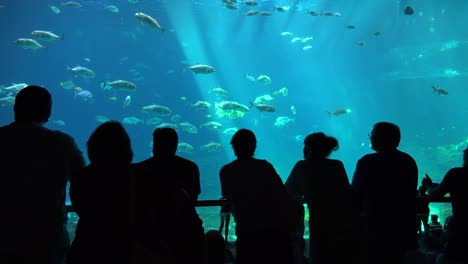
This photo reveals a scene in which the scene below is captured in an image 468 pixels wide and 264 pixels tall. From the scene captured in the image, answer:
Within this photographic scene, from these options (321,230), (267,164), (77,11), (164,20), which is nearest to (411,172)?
(321,230)

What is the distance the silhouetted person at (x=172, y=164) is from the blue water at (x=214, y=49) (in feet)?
72.4

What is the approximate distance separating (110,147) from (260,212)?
1225mm

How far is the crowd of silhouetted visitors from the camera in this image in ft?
6.52

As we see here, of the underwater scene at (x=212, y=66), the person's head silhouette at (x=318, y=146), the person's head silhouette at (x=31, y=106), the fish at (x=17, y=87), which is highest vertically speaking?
the underwater scene at (x=212, y=66)

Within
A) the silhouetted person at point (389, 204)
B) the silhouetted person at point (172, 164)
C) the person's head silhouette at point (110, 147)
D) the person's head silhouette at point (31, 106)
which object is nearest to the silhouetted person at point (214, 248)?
the silhouetted person at point (172, 164)

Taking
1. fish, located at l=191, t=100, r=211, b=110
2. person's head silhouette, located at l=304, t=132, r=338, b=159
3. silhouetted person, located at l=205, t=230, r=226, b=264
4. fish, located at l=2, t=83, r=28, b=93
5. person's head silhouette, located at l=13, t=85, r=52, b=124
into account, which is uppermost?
fish, located at l=2, t=83, r=28, b=93

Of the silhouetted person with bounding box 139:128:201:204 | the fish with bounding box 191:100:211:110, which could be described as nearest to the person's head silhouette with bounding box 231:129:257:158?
the silhouetted person with bounding box 139:128:201:204

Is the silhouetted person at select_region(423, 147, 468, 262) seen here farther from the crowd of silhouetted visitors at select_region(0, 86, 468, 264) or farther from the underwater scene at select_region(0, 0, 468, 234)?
the underwater scene at select_region(0, 0, 468, 234)

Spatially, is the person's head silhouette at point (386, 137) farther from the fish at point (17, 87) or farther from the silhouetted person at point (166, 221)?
the fish at point (17, 87)

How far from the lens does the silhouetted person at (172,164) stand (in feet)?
8.59

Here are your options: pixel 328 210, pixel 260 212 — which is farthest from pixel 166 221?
pixel 328 210

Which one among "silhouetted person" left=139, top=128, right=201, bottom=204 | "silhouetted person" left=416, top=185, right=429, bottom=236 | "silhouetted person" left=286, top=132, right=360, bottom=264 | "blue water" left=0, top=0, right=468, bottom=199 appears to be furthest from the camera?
"blue water" left=0, top=0, right=468, bottom=199

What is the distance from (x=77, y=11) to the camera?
3450 centimetres

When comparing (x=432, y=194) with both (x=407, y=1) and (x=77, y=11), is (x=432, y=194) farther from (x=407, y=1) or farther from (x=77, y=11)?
(x=77, y=11)
